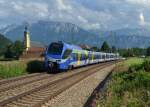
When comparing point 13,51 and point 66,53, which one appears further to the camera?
point 13,51

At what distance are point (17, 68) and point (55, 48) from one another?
4.77 metres

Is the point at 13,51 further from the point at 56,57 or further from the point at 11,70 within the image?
the point at 11,70

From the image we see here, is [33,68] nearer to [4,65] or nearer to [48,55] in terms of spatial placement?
[48,55]

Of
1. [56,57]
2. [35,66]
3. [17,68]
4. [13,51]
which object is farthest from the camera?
[13,51]

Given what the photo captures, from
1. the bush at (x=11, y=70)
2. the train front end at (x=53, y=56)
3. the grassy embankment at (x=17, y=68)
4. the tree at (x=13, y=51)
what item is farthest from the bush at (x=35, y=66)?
the tree at (x=13, y=51)

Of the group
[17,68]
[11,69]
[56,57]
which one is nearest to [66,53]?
[56,57]

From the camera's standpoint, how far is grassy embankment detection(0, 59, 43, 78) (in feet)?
103

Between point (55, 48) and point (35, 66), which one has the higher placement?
point (55, 48)

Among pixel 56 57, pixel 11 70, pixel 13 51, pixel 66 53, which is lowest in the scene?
pixel 11 70

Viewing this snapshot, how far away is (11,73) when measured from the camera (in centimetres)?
3241

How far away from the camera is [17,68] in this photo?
34156 mm

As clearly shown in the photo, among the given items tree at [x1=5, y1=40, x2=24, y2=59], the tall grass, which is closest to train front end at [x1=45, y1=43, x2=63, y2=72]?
the tall grass

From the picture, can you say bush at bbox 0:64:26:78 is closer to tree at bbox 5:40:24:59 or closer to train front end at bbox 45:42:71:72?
train front end at bbox 45:42:71:72

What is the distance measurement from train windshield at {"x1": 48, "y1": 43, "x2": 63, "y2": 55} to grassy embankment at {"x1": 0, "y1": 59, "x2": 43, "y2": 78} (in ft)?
8.37
